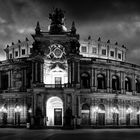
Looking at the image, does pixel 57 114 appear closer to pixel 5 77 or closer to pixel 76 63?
pixel 76 63

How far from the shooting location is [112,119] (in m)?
84.4

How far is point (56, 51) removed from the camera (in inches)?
3110

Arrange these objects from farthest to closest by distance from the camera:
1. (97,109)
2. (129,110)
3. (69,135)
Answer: (129,110)
(97,109)
(69,135)

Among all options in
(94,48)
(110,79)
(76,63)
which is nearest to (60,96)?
(76,63)

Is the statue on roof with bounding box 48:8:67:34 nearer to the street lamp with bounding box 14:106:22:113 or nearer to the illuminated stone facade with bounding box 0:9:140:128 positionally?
the illuminated stone facade with bounding box 0:9:140:128

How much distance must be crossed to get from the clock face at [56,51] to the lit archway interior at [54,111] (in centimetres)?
914

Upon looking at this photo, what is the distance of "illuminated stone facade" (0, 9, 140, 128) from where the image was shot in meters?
75.7

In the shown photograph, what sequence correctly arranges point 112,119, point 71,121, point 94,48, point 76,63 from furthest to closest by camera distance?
point 94,48 → point 112,119 → point 76,63 → point 71,121

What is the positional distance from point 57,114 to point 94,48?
88.7 feet

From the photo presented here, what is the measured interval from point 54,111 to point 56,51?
13068mm

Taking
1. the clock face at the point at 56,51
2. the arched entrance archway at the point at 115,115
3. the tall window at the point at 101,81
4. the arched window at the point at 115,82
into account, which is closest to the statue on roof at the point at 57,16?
the clock face at the point at 56,51

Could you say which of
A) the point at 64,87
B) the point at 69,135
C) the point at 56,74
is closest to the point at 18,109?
the point at 56,74

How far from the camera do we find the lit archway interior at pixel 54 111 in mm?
77812

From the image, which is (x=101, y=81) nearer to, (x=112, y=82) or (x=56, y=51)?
(x=112, y=82)
